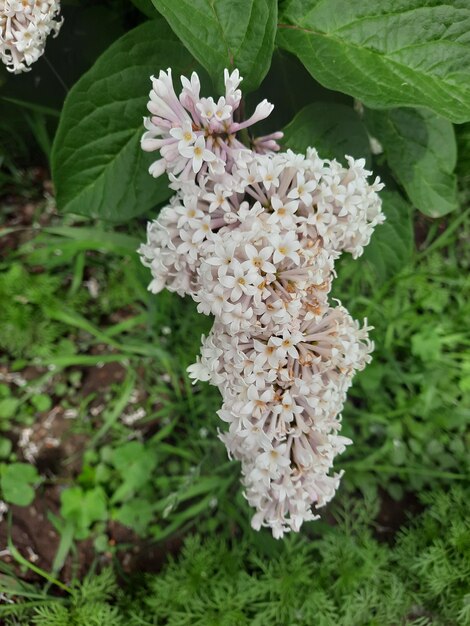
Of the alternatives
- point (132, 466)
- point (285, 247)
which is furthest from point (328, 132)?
point (132, 466)

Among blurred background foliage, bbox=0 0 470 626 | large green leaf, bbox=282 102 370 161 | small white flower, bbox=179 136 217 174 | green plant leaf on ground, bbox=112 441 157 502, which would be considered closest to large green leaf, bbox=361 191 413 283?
blurred background foliage, bbox=0 0 470 626

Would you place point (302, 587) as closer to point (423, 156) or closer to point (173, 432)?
point (173, 432)

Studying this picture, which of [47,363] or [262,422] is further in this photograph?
[47,363]

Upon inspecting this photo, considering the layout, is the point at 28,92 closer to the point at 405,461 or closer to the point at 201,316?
the point at 201,316

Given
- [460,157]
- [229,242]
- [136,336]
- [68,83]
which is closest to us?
[229,242]

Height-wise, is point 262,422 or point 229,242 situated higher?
point 229,242

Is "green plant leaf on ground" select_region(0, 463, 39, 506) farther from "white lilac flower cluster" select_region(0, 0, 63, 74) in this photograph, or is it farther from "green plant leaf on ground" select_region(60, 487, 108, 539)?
"white lilac flower cluster" select_region(0, 0, 63, 74)

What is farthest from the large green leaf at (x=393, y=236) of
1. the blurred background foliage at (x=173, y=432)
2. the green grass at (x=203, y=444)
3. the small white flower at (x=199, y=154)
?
the small white flower at (x=199, y=154)

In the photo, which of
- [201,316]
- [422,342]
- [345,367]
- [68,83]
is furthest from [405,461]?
[68,83]
